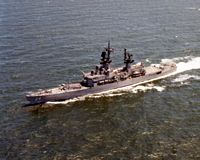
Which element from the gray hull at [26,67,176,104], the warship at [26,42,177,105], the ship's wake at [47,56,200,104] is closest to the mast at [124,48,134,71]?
the warship at [26,42,177,105]

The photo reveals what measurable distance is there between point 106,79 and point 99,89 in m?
3.80

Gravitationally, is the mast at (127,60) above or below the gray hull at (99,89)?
above

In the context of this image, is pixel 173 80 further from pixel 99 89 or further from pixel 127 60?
pixel 99 89

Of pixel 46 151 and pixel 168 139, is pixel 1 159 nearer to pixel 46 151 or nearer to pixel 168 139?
pixel 46 151

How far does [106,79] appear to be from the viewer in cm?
12988

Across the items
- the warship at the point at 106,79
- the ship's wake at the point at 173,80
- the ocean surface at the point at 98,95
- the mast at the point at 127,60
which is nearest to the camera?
the ocean surface at the point at 98,95

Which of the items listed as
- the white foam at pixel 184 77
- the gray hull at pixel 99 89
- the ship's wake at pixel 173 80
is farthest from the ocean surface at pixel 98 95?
the gray hull at pixel 99 89

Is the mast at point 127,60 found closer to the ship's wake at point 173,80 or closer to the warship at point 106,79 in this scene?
the warship at point 106,79

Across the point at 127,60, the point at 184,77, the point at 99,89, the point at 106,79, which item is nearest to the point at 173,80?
the point at 184,77

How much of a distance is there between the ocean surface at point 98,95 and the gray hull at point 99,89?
1.98m

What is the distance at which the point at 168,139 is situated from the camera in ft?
324

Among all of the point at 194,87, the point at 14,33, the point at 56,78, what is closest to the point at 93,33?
the point at 14,33

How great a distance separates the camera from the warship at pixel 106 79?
12294 centimetres

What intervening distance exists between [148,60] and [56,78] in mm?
34273
